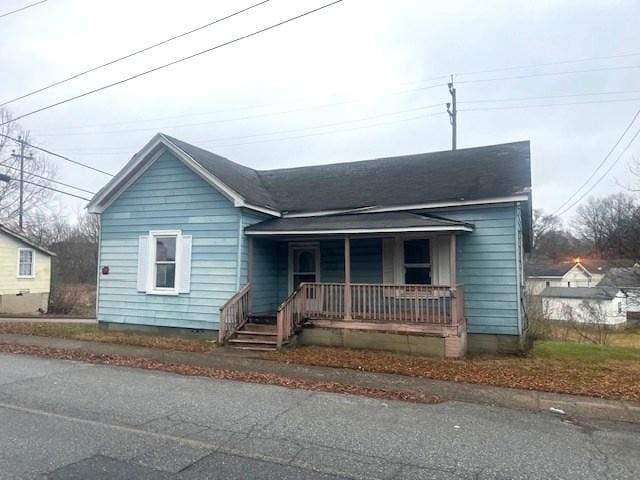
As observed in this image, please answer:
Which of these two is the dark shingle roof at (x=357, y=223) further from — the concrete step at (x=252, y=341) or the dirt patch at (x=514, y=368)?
the dirt patch at (x=514, y=368)

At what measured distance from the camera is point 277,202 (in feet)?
48.2

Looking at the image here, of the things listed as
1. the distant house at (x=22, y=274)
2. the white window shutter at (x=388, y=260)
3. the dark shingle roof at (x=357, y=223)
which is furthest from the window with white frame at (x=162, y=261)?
the distant house at (x=22, y=274)

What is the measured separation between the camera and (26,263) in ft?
82.6

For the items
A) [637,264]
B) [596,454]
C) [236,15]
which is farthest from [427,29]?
[637,264]

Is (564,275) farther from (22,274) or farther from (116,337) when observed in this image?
(116,337)

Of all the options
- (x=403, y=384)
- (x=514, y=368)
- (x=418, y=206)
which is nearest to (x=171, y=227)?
(x=418, y=206)

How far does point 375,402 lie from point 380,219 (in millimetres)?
6041

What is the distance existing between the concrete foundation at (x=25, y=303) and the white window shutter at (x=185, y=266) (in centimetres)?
1617

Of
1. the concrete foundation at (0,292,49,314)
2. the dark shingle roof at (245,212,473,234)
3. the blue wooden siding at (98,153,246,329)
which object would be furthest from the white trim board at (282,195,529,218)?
the concrete foundation at (0,292,49,314)

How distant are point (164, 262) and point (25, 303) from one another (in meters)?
16.3

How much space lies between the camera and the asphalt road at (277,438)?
4.17 metres

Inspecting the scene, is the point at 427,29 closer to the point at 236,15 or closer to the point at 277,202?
the point at 236,15

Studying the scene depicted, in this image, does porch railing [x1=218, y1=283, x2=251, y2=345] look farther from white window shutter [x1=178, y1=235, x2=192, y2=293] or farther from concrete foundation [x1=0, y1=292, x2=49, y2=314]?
concrete foundation [x1=0, y1=292, x2=49, y2=314]

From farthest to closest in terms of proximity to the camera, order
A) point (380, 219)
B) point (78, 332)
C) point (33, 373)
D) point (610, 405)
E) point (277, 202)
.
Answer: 1. point (277, 202)
2. point (78, 332)
3. point (380, 219)
4. point (33, 373)
5. point (610, 405)
